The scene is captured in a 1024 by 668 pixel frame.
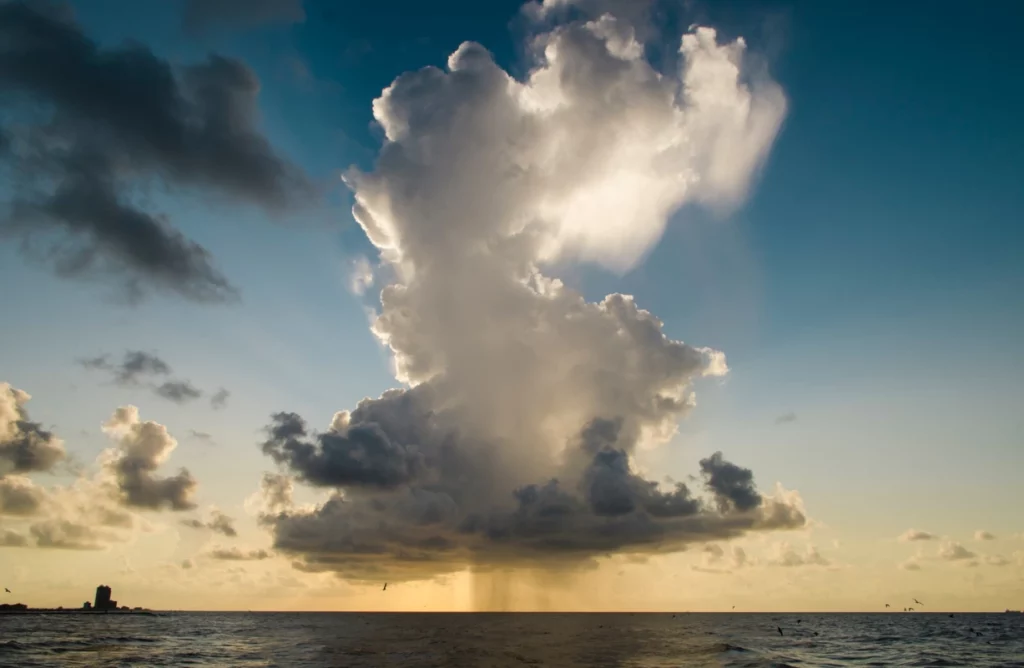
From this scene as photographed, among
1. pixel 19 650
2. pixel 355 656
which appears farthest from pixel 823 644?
pixel 19 650

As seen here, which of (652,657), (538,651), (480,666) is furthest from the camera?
(538,651)

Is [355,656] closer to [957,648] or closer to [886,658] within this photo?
[886,658]

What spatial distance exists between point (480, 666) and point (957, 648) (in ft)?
359

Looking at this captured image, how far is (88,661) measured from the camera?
97.2m

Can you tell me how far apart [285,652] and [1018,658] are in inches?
5414

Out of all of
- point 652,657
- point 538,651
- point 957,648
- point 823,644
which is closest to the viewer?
point 652,657

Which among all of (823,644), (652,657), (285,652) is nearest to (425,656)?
(285,652)

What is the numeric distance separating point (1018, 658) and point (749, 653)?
156 feet

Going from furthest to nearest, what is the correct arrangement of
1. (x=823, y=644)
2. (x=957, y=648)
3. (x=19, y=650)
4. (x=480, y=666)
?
1. (x=823, y=644)
2. (x=957, y=648)
3. (x=19, y=650)
4. (x=480, y=666)

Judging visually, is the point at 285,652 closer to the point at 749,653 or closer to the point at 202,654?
the point at 202,654

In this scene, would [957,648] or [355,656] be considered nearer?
[355,656]

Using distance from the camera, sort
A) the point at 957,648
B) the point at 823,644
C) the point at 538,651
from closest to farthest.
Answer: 1. the point at 538,651
2. the point at 957,648
3. the point at 823,644

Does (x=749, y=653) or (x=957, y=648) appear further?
(x=957, y=648)

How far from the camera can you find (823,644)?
465ft
